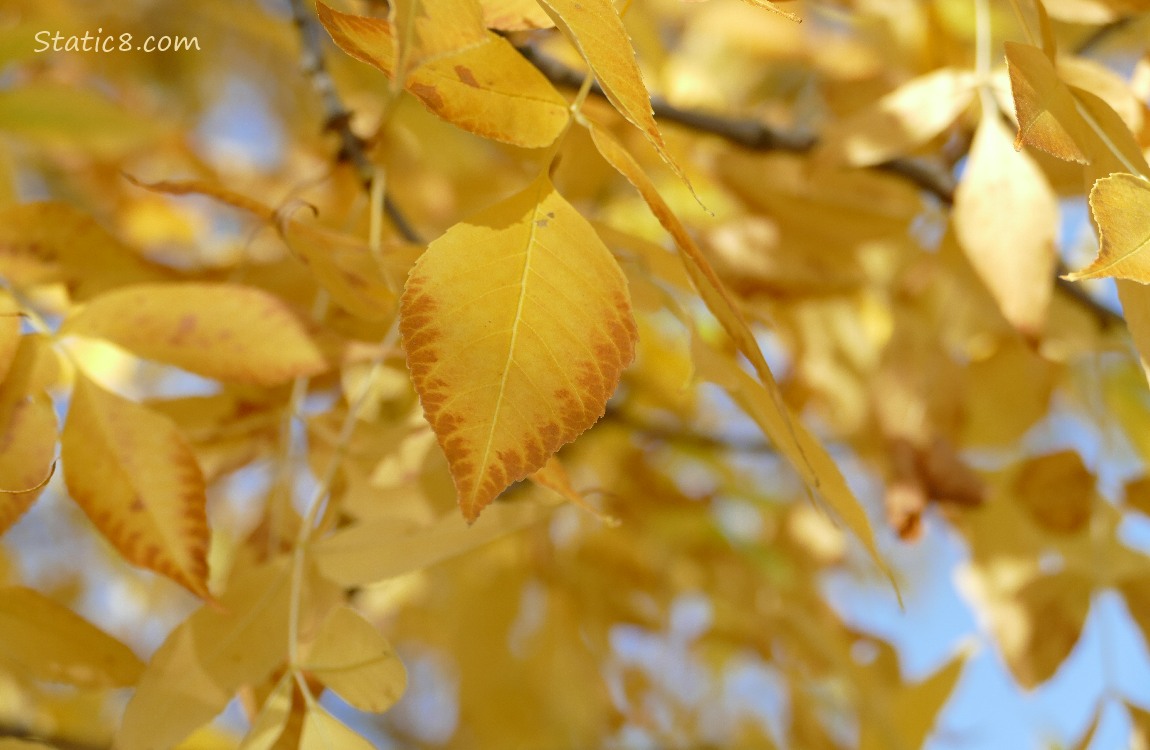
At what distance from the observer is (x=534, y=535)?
1027 millimetres

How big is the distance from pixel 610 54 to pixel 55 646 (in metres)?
0.34

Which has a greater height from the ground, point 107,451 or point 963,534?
point 107,451

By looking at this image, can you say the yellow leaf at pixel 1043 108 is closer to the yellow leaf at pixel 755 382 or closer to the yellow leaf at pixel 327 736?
the yellow leaf at pixel 755 382

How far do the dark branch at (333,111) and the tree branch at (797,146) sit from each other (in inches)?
6.8

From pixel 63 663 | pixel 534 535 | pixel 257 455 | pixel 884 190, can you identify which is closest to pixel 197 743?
pixel 534 535

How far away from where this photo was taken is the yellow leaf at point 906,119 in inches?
22.2

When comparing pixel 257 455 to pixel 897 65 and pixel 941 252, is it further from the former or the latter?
pixel 897 65

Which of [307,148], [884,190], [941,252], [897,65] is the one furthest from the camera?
[307,148]

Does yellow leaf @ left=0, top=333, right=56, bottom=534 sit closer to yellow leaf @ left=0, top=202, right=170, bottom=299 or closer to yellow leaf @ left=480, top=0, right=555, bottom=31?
yellow leaf @ left=0, top=202, right=170, bottom=299

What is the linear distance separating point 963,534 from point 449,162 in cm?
56

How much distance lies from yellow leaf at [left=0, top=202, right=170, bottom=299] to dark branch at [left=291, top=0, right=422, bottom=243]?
0.14 m

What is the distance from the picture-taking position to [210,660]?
0.41 metres

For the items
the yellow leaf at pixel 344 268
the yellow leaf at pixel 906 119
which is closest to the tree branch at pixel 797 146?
the yellow leaf at pixel 906 119

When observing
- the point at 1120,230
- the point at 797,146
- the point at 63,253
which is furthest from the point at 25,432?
the point at 797,146
